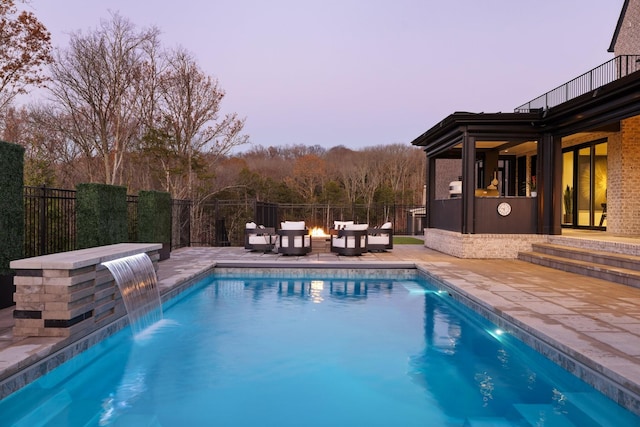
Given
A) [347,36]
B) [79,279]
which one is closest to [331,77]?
[347,36]

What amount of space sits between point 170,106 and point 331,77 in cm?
1890

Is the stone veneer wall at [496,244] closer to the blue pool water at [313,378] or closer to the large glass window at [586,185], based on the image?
the large glass window at [586,185]

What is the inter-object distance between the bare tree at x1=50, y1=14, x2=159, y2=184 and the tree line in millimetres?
38

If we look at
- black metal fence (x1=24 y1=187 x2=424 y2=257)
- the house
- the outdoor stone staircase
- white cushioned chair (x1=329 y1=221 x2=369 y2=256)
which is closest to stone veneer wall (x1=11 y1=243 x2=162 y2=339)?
black metal fence (x1=24 y1=187 x2=424 y2=257)

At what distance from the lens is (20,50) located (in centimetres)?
1519

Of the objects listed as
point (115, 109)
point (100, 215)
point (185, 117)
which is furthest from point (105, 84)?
point (100, 215)

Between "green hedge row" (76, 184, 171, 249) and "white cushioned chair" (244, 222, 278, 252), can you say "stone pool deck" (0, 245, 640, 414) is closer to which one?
"green hedge row" (76, 184, 171, 249)

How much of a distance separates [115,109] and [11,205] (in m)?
14.9

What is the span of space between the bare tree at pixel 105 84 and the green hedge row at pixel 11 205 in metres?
13.5

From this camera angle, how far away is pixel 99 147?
64.9 ft

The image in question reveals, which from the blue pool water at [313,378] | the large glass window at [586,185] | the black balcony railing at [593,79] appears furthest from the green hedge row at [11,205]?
the large glass window at [586,185]

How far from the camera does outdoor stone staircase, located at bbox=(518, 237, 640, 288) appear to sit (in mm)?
8211

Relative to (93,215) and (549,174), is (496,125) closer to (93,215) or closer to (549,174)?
(549,174)

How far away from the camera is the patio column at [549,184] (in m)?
12.0
